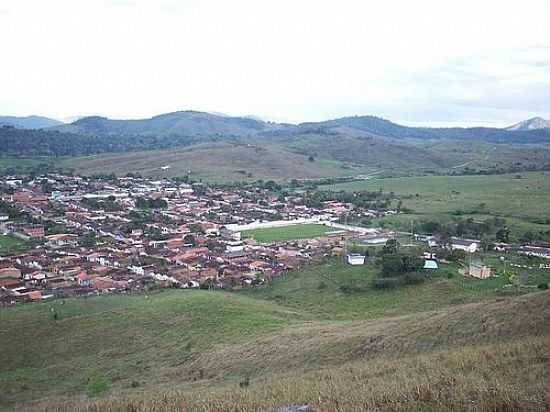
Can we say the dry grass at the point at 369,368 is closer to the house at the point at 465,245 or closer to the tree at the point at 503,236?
the house at the point at 465,245

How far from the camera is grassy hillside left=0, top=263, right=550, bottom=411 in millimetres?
8000

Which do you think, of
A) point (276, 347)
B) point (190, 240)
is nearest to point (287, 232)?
point (190, 240)

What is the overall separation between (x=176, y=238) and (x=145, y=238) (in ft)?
8.10

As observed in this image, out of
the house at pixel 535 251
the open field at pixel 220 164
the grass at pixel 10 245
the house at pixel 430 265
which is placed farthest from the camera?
the open field at pixel 220 164

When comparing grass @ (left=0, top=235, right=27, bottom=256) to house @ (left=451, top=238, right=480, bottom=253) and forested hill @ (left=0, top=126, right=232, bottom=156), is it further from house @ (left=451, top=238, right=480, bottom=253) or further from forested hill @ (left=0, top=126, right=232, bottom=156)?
forested hill @ (left=0, top=126, right=232, bottom=156)

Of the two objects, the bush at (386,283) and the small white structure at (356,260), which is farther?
the small white structure at (356,260)

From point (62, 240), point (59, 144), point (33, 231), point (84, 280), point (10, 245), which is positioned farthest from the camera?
point (59, 144)

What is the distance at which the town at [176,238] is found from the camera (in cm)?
3045

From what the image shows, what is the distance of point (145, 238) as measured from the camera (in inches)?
1671

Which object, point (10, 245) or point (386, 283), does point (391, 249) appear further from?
point (10, 245)

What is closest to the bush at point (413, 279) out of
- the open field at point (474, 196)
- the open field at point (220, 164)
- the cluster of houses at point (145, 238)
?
the cluster of houses at point (145, 238)

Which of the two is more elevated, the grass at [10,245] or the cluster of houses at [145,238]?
the cluster of houses at [145,238]

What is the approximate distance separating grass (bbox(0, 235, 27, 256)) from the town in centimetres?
16

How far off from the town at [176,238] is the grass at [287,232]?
17 centimetres
